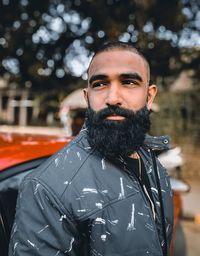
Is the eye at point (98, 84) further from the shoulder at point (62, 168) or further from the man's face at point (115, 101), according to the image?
the shoulder at point (62, 168)

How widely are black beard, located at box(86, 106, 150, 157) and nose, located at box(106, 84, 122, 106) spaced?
2cm

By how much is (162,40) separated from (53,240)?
12487 mm

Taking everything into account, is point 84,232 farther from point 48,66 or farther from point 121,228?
point 48,66

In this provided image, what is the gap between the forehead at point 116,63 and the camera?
4.39 feet

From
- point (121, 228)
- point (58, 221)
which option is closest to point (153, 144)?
point (121, 228)

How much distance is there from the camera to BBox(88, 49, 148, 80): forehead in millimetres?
1337

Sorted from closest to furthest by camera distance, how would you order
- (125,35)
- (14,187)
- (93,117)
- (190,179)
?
(93,117)
(14,187)
(190,179)
(125,35)

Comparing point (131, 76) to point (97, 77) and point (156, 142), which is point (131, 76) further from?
point (156, 142)

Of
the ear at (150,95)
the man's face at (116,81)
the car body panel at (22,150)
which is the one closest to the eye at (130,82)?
the man's face at (116,81)

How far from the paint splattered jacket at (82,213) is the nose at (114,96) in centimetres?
20

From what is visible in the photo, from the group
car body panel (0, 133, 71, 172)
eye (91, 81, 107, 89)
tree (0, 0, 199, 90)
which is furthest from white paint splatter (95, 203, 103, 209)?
tree (0, 0, 199, 90)

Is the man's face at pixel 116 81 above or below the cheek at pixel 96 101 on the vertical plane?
above

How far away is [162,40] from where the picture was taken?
1292cm

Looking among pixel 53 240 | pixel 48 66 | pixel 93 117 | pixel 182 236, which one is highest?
pixel 48 66
